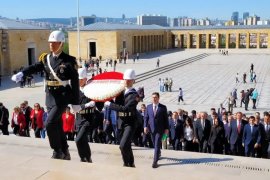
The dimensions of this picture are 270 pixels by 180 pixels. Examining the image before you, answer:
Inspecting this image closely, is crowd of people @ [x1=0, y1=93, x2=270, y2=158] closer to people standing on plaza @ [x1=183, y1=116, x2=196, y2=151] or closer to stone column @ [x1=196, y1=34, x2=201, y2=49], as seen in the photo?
people standing on plaza @ [x1=183, y1=116, x2=196, y2=151]

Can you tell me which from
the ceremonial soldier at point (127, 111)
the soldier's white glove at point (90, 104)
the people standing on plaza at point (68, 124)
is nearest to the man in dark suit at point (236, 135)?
the ceremonial soldier at point (127, 111)

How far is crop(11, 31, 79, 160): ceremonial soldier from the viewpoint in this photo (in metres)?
5.45

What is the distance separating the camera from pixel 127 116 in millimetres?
6645

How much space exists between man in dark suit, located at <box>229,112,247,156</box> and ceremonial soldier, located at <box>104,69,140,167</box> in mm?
3522

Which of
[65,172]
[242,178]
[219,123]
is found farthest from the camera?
[219,123]

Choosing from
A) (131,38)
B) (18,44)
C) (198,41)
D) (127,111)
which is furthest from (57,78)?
(198,41)

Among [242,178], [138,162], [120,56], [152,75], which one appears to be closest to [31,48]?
[152,75]

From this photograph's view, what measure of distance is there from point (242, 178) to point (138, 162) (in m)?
2.54

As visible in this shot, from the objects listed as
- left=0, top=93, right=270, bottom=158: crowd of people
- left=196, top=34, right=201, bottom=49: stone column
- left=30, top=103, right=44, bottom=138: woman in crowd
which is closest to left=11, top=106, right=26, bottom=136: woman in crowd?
left=30, top=103, right=44, bottom=138: woman in crowd

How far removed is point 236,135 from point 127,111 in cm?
384

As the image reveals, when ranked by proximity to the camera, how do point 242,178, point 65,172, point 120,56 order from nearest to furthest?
point 65,172 < point 242,178 < point 120,56

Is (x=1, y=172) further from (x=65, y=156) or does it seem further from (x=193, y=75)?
(x=193, y=75)

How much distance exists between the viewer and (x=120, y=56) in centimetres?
5338

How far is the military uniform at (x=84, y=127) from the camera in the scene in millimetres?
6590
